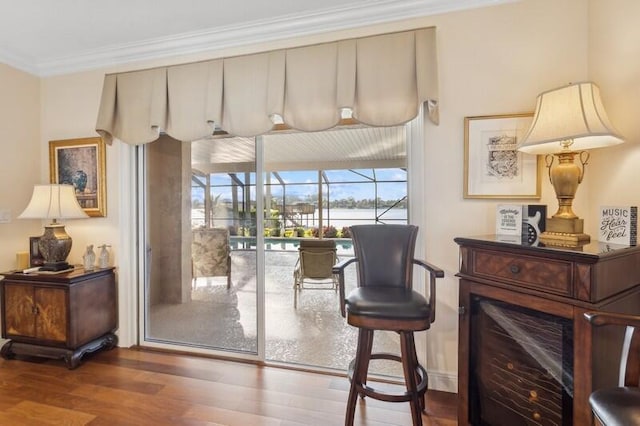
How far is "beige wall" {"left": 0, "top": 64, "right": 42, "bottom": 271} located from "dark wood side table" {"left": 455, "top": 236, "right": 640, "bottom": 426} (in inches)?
145

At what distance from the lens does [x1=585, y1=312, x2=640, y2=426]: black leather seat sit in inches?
33.9

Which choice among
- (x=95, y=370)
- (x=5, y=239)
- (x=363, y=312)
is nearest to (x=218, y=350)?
(x=95, y=370)

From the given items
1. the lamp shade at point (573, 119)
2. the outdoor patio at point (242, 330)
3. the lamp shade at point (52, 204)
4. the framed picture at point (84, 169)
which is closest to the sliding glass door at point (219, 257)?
the outdoor patio at point (242, 330)

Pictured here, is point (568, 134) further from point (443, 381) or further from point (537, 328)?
point (443, 381)

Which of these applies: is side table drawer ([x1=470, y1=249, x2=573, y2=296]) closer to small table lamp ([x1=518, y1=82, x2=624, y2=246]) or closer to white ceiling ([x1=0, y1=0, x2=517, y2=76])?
small table lamp ([x1=518, y1=82, x2=624, y2=246])

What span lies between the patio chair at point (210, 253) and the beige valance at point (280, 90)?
0.89 metres

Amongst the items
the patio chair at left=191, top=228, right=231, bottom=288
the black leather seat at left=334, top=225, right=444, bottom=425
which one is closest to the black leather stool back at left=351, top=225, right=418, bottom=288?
the black leather seat at left=334, top=225, right=444, bottom=425

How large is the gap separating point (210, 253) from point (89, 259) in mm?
972

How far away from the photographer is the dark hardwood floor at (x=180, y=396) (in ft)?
5.97

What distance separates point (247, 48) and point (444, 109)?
1.58 meters

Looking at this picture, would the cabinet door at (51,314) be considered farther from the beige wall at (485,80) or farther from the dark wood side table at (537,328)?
the dark wood side table at (537,328)

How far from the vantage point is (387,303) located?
1568mm

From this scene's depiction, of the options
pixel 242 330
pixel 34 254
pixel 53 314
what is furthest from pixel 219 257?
pixel 34 254

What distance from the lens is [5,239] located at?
2.68 m
